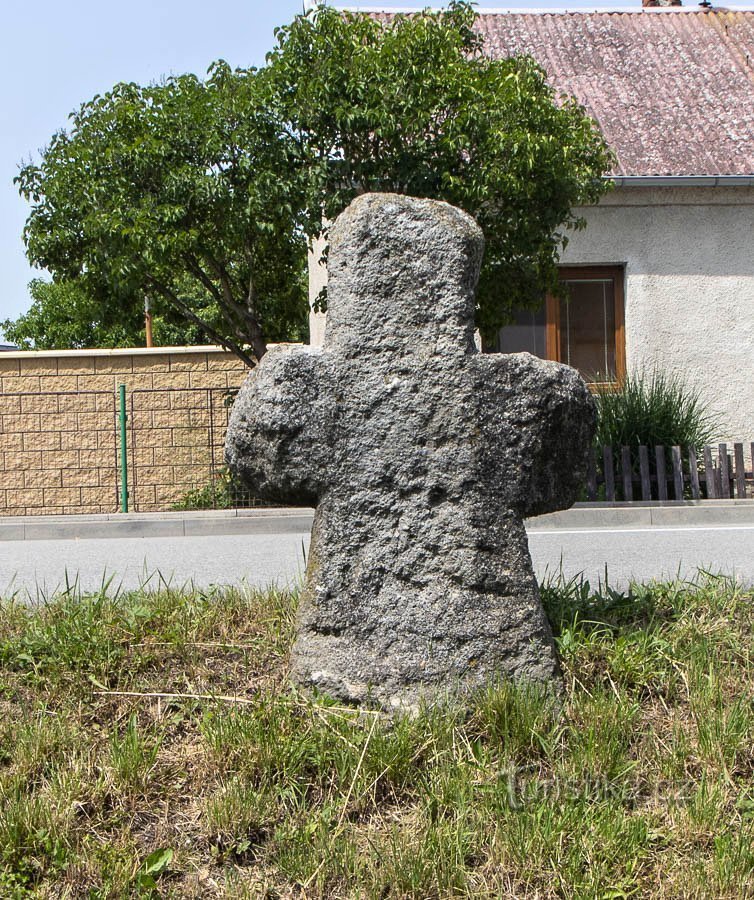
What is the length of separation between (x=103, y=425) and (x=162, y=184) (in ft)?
15.2

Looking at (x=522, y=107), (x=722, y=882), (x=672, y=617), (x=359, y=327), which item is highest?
(x=522, y=107)

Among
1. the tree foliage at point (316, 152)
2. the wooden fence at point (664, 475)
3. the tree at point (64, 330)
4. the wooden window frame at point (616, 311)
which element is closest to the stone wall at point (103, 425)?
the tree foliage at point (316, 152)

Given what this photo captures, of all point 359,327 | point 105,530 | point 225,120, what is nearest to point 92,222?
point 225,120

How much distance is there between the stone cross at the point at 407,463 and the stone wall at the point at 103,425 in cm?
1113

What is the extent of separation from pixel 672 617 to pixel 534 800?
1.59 meters

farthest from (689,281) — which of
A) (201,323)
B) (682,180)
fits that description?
(201,323)

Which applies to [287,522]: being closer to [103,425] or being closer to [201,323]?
[201,323]

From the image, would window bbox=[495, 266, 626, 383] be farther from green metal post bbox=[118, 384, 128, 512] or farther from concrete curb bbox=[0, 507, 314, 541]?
green metal post bbox=[118, 384, 128, 512]

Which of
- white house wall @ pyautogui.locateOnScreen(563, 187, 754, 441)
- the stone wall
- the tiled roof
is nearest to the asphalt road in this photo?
the stone wall

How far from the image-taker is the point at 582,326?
51.8ft

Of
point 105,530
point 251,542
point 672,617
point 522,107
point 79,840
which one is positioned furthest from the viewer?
point 105,530

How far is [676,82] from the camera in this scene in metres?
16.8

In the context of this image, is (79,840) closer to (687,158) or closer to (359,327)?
(359,327)

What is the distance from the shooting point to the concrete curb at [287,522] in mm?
11391
